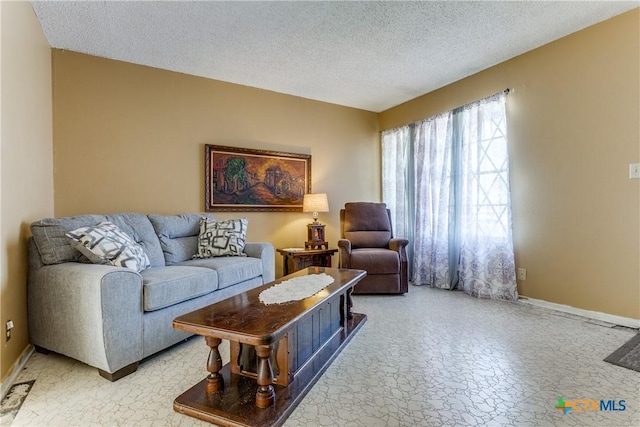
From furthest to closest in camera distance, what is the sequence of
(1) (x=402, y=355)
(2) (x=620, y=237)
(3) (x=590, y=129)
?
(3) (x=590, y=129) → (2) (x=620, y=237) → (1) (x=402, y=355)

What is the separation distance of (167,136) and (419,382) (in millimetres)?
3245

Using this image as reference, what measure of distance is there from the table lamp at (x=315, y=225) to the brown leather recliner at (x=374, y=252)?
1.10 feet

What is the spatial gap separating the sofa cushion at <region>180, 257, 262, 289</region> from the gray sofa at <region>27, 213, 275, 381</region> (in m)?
0.01

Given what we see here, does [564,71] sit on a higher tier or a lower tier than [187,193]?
higher

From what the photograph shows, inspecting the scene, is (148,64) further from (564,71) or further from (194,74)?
(564,71)

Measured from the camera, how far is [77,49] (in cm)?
283

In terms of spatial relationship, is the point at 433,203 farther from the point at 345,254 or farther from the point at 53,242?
the point at 53,242

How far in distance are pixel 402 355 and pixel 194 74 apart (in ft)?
11.3

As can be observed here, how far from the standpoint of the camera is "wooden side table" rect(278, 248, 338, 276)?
143 inches

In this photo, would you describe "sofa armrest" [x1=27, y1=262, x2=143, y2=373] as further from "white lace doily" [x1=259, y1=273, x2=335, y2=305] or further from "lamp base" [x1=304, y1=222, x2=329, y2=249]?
"lamp base" [x1=304, y1=222, x2=329, y2=249]

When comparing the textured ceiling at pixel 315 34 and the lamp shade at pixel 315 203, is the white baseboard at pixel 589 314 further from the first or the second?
the textured ceiling at pixel 315 34

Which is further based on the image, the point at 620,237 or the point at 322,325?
the point at 620,237

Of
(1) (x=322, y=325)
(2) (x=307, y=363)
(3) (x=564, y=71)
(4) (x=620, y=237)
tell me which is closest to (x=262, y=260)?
(1) (x=322, y=325)

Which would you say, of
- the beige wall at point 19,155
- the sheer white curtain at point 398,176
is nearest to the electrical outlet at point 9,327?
the beige wall at point 19,155
